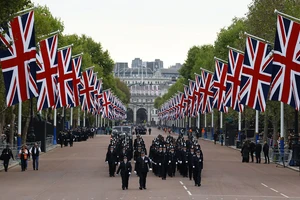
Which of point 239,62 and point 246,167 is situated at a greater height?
point 239,62

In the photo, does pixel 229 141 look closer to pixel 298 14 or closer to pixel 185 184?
pixel 298 14

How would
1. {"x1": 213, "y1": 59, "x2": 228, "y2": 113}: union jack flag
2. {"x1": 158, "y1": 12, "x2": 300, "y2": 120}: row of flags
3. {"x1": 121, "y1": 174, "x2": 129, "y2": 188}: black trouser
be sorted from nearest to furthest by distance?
{"x1": 121, "y1": 174, "x2": 129, "y2": 188}: black trouser → {"x1": 158, "y1": 12, "x2": 300, "y2": 120}: row of flags → {"x1": 213, "y1": 59, "x2": 228, "y2": 113}: union jack flag

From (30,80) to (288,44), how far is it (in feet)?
39.6

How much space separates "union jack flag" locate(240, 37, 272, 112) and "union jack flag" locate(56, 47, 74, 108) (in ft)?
44.5

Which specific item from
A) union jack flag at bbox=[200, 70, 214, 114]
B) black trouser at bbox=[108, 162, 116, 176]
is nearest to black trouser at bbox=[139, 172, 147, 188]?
black trouser at bbox=[108, 162, 116, 176]

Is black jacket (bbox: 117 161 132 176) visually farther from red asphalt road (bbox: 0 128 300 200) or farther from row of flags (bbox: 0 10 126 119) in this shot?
row of flags (bbox: 0 10 126 119)

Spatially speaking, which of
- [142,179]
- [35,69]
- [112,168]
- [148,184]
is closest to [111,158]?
[112,168]

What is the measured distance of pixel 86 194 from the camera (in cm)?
2858

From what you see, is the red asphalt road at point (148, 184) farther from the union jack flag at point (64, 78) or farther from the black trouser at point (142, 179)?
the union jack flag at point (64, 78)

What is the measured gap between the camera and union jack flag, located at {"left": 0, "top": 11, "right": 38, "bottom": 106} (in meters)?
35.7

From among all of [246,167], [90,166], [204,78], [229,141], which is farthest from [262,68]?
[229,141]

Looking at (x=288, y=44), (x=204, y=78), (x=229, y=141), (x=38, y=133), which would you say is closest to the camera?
(x=288, y=44)

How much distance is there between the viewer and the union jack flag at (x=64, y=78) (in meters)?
54.2

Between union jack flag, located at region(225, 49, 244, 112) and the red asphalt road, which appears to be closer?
the red asphalt road
